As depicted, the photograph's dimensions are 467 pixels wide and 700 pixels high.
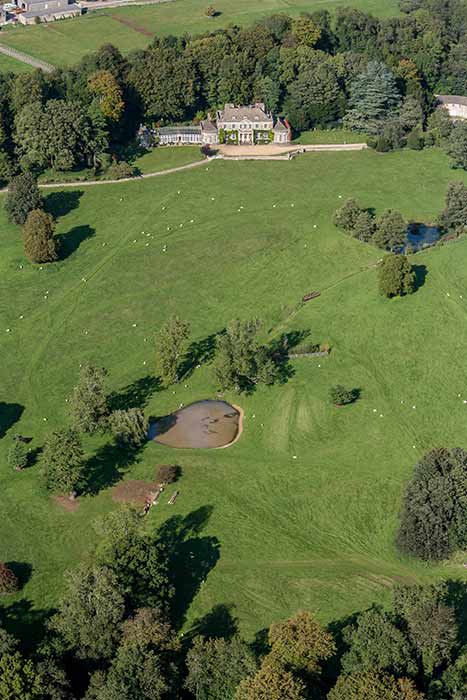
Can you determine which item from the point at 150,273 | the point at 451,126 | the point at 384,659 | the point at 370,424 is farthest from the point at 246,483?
the point at 451,126

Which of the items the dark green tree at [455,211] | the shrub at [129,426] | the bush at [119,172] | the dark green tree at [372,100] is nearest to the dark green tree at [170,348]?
the shrub at [129,426]

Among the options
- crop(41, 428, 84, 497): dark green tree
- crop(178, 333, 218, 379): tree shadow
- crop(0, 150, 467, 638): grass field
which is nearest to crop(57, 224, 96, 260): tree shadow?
crop(0, 150, 467, 638): grass field

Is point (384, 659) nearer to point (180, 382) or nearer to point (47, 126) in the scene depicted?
point (180, 382)

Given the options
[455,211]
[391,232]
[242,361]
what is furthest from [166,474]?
[455,211]

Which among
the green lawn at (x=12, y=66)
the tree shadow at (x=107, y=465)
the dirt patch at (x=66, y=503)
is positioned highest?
the green lawn at (x=12, y=66)

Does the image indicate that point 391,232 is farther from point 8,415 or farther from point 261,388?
point 8,415

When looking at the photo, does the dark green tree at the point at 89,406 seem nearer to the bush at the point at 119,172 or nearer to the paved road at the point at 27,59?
the bush at the point at 119,172
